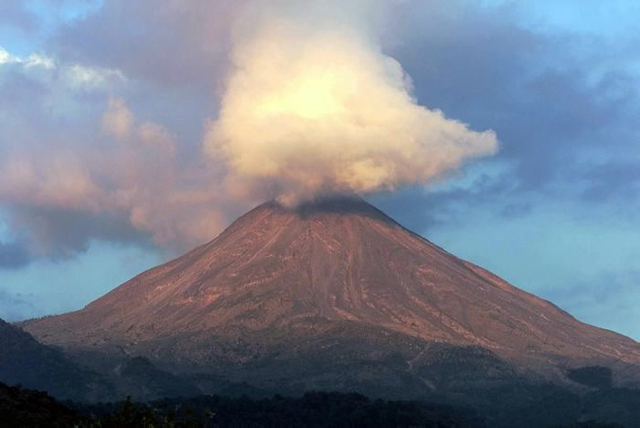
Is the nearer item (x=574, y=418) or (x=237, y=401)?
(x=237, y=401)

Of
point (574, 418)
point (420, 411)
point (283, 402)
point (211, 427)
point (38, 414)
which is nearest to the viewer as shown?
point (38, 414)

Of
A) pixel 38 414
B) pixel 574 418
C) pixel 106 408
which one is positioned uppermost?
pixel 574 418

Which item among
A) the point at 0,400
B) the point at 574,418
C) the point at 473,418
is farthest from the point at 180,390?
the point at 0,400

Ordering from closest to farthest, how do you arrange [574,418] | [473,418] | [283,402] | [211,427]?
[211,427]
[283,402]
[473,418]
[574,418]

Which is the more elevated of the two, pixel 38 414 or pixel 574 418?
pixel 574 418

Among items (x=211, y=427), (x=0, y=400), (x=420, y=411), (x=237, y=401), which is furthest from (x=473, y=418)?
(x=0, y=400)

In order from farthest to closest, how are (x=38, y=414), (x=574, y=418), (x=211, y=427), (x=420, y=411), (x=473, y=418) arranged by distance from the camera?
1. (x=574, y=418)
2. (x=473, y=418)
3. (x=420, y=411)
4. (x=211, y=427)
5. (x=38, y=414)

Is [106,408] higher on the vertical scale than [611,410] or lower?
lower

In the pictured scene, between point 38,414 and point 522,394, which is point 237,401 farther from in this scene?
point 38,414

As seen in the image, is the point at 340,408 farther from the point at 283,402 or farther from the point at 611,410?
the point at 611,410
